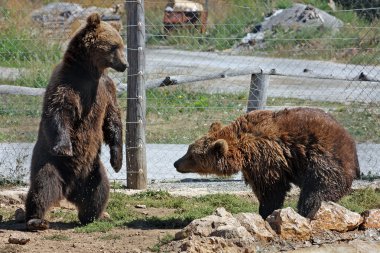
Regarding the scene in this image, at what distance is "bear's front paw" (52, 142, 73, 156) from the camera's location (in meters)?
8.38

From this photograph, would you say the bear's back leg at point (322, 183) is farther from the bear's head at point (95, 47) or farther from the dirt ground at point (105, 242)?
the bear's head at point (95, 47)

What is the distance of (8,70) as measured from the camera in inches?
612

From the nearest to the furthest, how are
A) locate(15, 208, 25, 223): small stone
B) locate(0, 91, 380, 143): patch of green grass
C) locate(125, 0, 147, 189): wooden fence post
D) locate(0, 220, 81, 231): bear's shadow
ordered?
locate(0, 220, 81, 231): bear's shadow → locate(15, 208, 25, 223): small stone → locate(125, 0, 147, 189): wooden fence post → locate(0, 91, 380, 143): patch of green grass

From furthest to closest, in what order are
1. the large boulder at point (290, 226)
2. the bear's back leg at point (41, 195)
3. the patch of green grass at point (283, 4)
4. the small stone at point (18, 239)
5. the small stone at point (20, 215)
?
the patch of green grass at point (283, 4) → the small stone at point (20, 215) → the bear's back leg at point (41, 195) → the small stone at point (18, 239) → the large boulder at point (290, 226)

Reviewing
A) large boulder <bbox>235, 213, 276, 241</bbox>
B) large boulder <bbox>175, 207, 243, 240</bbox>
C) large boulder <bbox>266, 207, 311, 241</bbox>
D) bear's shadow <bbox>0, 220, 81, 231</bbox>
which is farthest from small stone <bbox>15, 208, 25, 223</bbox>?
large boulder <bbox>266, 207, 311, 241</bbox>

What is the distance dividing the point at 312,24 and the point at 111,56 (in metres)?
13.6

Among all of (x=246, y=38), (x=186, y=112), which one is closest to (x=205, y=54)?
(x=246, y=38)

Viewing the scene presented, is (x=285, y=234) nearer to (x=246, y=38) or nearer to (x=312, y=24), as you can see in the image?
(x=246, y=38)

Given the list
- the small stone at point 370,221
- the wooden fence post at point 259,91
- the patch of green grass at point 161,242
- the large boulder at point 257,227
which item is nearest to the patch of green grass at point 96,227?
the patch of green grass at point 161,242

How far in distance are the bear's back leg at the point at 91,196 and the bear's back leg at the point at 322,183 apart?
2.10 m

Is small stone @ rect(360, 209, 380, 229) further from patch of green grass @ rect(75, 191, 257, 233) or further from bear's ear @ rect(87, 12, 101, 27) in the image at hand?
bear's ear @ rect(87, 12, 101, 27)

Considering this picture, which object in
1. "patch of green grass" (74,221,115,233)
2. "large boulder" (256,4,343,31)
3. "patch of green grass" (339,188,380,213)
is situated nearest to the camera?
"patch of green grass" (74,221,115,233)

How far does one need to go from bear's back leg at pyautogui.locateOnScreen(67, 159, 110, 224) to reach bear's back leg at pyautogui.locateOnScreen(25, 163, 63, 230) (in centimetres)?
38

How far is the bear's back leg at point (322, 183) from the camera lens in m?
8.41
